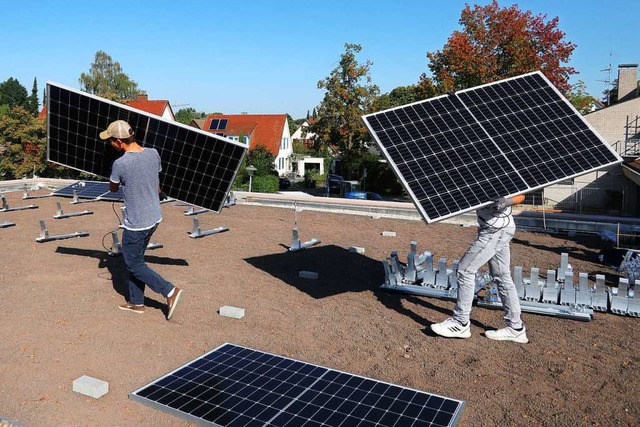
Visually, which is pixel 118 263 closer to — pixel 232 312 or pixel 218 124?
pixel 232 312

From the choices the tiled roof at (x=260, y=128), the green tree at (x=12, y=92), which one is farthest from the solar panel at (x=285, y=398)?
the green tree at (x=12, y=92)

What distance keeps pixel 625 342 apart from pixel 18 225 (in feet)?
46.8

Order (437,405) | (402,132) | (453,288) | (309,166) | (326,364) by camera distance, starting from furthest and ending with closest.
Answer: (309,166) → (453,288) → (402,132) → (326,364) → (437,405)

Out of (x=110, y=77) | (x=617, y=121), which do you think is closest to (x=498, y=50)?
(x=617, y=121)

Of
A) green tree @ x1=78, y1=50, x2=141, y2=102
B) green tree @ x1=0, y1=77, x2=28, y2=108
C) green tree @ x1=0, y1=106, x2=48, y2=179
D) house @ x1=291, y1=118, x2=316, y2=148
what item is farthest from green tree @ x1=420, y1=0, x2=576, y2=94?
green tree @ x1=0, y1=77, x2=28, y2=108

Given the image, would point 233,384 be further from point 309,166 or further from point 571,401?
point 309,166

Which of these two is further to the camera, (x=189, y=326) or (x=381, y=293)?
(x=381, y=293)

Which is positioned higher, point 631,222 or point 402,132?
point 402,132

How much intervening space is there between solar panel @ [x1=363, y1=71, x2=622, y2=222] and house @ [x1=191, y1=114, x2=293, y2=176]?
2231 inches

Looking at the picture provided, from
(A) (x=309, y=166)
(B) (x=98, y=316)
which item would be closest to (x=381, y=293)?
(B) (x=98, y=316)

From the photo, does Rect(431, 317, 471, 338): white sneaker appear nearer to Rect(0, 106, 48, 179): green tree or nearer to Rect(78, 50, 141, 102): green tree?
Rect(0, 106, 48, 179): green tree

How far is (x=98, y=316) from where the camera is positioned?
7148mm

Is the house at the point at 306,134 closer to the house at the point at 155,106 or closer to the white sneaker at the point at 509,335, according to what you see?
the house at the point at 155,106

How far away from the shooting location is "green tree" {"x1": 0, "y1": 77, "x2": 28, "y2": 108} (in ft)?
391
